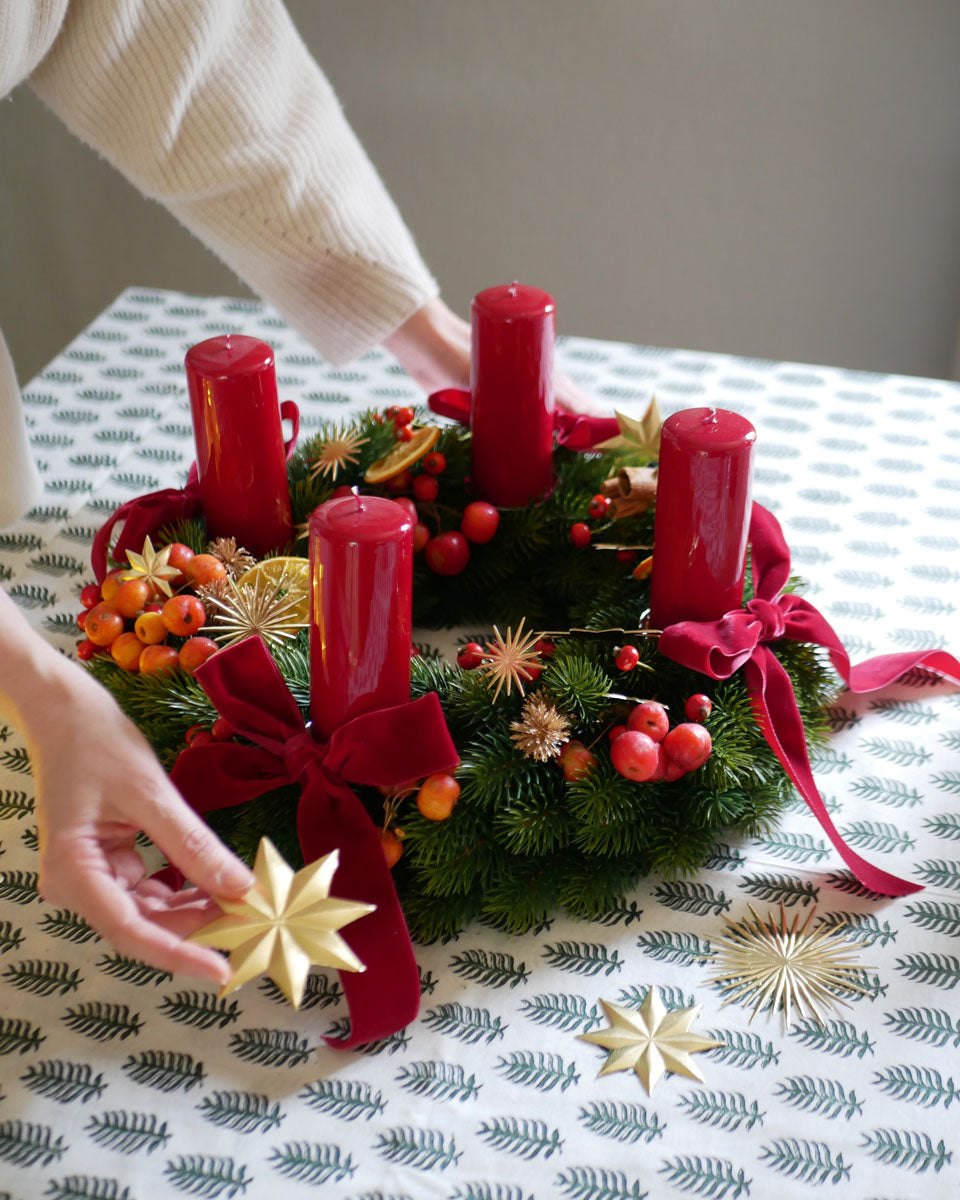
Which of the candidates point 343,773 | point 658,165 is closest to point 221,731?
point 343,773

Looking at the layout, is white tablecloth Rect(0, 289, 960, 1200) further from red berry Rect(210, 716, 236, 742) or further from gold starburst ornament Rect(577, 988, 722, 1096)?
red berry Rect(210, 716, 236, 742)

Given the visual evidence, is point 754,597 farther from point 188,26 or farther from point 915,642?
point 188,26

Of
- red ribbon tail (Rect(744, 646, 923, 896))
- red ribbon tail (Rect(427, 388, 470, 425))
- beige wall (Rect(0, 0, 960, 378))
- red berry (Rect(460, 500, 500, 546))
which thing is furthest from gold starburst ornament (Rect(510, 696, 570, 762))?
beige wall (Rect(0, 0, 960, 378))

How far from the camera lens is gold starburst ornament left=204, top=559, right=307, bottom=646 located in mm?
724

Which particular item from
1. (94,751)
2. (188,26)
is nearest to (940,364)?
(188,26)

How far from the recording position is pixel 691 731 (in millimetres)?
642

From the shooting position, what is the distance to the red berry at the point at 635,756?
63 cm

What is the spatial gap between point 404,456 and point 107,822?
15.1 inches

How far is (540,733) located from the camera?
2.11 ft

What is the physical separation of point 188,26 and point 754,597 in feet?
2.04

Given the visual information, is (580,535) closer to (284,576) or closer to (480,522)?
(480,522)

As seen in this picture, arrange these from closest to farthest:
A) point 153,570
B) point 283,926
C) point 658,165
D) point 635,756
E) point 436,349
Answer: point 283,926 < point 635,756 < point 153,570 < point 436,349 < point 658,165

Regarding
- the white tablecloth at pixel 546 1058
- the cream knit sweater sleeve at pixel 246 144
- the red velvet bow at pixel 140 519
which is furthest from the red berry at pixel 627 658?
the cream knit sweater sleeve at pixel 246 144

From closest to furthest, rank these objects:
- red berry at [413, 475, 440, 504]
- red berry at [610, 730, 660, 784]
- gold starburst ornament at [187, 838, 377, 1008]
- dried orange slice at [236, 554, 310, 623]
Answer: gold starburst ornament at [187, 838, 377, 1008] → red berry at [610, 730, 660, 784] → dried orange slice at [236, 554, 310, 623] → red berry at [413, 475, 440, 504]
